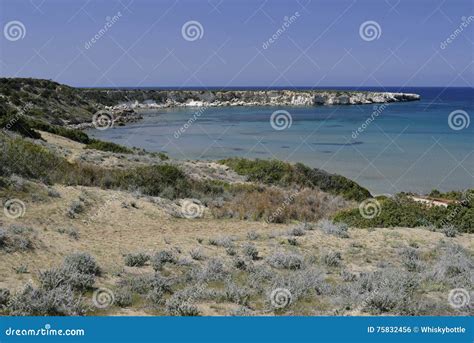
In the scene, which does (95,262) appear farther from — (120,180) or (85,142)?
(85,142)

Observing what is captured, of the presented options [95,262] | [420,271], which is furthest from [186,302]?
[420,271]

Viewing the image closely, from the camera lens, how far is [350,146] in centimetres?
4247

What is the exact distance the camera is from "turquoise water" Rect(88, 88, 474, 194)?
29.8 m

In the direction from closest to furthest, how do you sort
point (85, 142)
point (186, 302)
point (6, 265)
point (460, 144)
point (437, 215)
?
point (186, 302) < point (6, 265) < point (437, 215) < point (85, 142) < point (460, 144)

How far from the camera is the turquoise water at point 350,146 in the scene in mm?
29812

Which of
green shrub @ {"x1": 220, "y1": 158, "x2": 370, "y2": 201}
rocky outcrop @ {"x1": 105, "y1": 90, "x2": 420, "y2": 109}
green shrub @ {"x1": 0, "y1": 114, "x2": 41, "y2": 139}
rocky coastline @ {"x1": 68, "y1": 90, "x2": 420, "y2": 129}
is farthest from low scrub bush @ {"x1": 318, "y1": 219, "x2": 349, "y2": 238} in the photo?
rocky outcrop @ {"x1": 105, "y1": 90, "x2": 420, "y2": 109}

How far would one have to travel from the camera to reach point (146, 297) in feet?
25.8

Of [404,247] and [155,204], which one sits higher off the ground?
[404,247]

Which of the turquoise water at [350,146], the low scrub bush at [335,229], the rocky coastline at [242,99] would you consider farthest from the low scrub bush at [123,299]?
the rocky coastline at [242,99]

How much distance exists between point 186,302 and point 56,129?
1271 inches

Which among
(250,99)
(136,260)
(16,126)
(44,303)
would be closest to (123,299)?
(44,303)

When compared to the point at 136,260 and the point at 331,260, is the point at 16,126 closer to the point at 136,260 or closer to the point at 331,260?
the point at 136,260

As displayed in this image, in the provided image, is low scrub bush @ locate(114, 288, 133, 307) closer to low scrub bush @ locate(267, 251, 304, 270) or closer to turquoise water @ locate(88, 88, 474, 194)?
low scrub bush @ locate(267, 251, 304, 270)

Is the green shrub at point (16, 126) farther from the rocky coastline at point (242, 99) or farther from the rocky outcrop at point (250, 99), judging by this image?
the rocky outcrop at point (250, 99)
